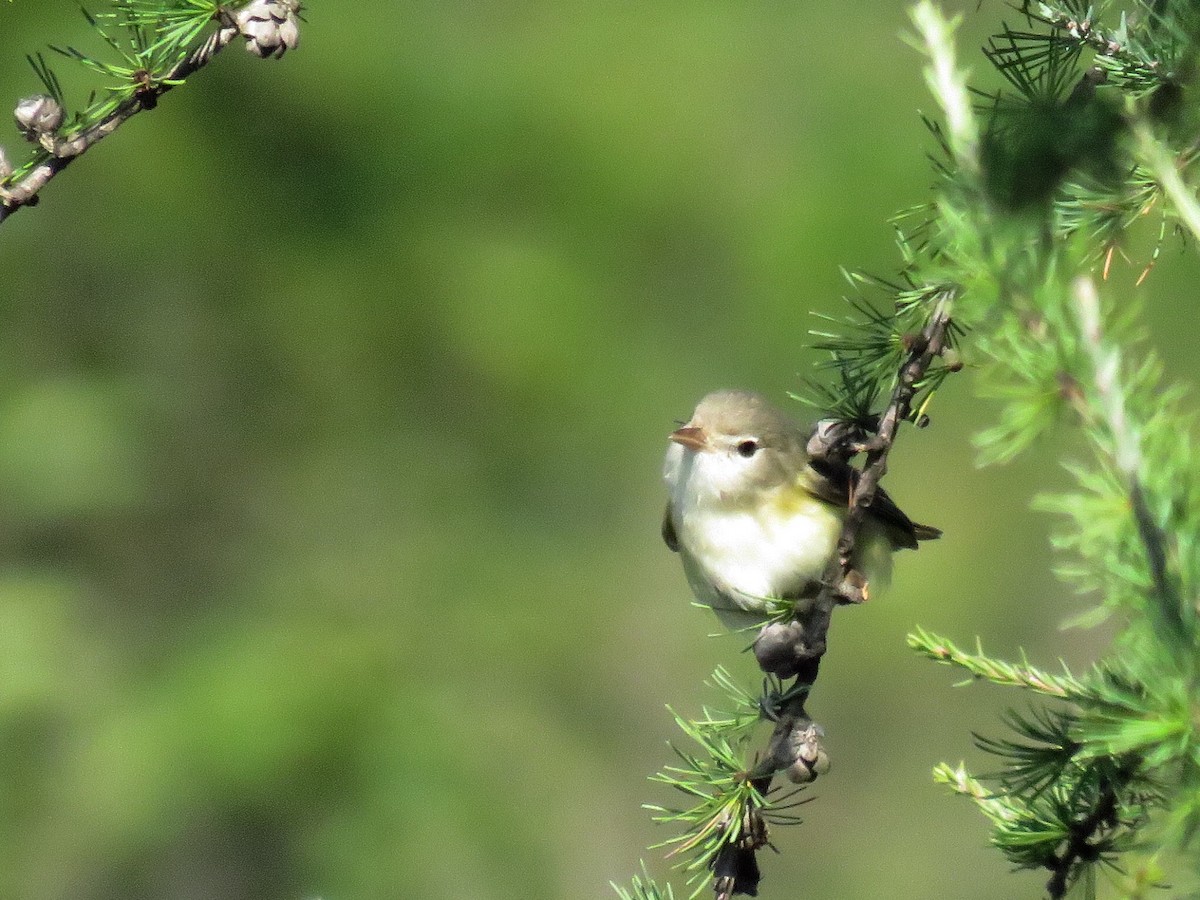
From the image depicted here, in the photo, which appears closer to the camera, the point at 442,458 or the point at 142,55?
the point at 142,55

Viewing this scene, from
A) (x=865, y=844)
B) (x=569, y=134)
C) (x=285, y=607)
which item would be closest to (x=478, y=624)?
(x=285, y=607)

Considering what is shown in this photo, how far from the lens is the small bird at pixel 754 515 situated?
103 inches

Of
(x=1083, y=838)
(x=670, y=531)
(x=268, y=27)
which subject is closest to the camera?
(x=1083, y=838)

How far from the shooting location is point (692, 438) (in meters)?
2.76

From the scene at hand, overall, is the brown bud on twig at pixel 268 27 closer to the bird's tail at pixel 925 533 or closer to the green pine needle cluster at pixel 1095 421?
the green pine needle cluster at pixel 1095 421

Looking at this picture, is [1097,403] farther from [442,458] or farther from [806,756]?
[442,458]

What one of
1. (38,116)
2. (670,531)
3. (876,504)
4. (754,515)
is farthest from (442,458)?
(38,116)

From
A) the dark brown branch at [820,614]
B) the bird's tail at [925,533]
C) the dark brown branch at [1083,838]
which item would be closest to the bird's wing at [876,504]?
the bird's tail at [925,533]

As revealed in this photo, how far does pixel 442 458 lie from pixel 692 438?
4.83 meters

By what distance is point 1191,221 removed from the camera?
112 centimetres

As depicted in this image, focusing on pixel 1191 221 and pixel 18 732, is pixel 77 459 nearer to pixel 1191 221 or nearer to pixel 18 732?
pixel 18 732

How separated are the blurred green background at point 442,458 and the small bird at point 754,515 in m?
3.49

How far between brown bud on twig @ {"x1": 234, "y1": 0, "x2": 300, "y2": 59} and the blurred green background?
4066 millimetres

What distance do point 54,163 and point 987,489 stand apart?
907 centimetres
